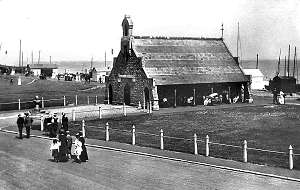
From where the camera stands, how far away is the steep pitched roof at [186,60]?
4428 centimetres

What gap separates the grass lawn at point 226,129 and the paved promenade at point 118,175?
3.03 metres

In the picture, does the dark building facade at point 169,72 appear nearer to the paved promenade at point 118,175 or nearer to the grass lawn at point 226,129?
the grass lawn at point 226,129

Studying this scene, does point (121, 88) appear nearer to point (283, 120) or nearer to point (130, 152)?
point (283, 120)

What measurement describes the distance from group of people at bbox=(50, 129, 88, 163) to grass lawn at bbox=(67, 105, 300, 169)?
15.5ft

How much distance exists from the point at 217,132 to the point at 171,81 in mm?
16016

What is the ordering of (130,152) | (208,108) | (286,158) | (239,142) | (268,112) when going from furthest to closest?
(208,108) → (268,112) → (239,142) → (130,152) → (286,158)

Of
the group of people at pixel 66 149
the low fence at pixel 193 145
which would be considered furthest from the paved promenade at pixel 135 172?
the low fence at pixel 193 145

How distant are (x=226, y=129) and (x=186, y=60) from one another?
18.8m

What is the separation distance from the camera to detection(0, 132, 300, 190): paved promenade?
15.7 metres

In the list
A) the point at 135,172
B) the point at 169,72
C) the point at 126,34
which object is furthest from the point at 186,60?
the point at 135,172

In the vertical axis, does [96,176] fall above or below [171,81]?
below

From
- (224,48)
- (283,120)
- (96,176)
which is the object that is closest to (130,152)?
(96,176)

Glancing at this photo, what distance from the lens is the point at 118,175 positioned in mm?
17250

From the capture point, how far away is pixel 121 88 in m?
46.1
